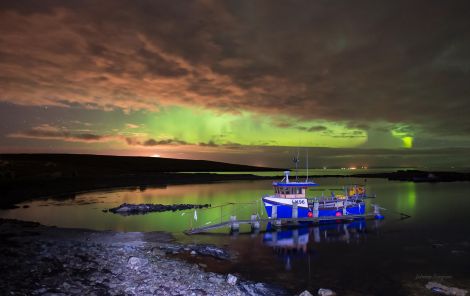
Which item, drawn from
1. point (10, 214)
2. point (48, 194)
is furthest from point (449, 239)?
point (48, 194)

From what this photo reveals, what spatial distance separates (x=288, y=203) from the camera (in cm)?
4166

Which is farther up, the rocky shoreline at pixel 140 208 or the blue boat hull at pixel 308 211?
the blue boat hull at pixel 308 211

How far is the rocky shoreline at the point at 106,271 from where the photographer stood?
52.1ft

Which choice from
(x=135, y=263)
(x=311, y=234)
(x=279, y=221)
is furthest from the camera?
(x=279, y=221)

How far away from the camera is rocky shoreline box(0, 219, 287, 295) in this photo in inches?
626

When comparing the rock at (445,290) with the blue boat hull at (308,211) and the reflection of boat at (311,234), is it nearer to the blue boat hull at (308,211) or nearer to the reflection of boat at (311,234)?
the reflection of boat at (311,234)

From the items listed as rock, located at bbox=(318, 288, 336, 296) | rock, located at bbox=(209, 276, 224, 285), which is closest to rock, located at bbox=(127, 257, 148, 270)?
rock, located at bbox=(209, 276, 224, 285)

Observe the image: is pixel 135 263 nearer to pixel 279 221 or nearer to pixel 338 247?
pixel 338 247

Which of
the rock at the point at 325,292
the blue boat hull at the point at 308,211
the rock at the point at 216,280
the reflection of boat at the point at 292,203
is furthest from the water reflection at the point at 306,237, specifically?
the rock at the point at 216,280

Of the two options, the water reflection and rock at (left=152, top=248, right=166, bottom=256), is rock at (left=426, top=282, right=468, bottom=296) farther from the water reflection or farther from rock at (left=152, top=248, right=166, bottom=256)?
rock at (left=152, top=248, right=166, bottom=256)

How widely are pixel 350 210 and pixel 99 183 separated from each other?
251 feet

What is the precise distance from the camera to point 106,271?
18.5 metres

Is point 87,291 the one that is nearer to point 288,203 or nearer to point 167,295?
Result: point 167,295

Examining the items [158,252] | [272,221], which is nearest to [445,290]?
[158,252]
